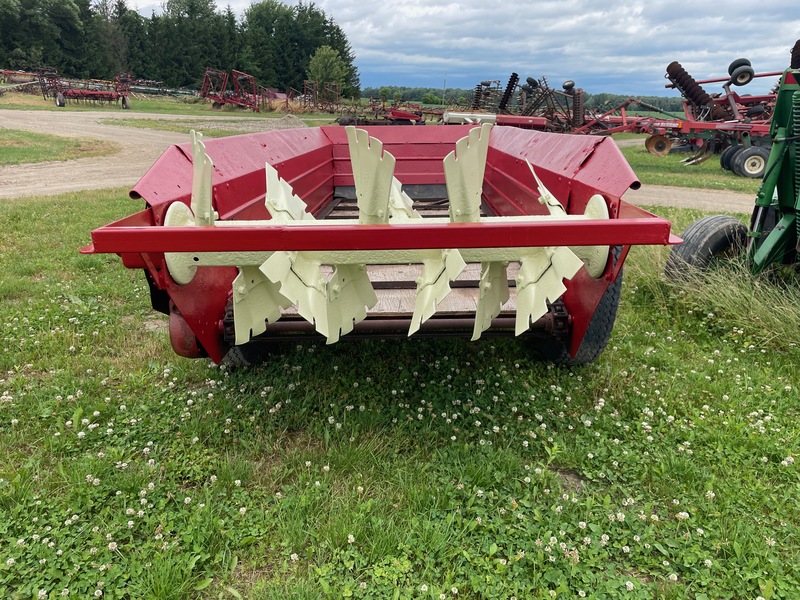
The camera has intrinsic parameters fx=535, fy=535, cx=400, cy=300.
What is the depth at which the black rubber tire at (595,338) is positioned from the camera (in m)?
2.70

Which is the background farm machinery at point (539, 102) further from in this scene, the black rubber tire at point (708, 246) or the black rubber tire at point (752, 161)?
the black rubber tire at point (708, 246)

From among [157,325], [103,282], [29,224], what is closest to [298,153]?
[157,325]

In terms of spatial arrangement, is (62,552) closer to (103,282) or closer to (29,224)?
(103,282)

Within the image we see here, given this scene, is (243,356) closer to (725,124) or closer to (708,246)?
(708,246)

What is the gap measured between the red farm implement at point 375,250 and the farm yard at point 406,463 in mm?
389

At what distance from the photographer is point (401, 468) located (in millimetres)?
2217

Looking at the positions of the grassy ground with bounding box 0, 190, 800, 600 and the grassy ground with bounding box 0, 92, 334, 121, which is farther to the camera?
the grassy ground with bounding box 0, 92, 334, 121

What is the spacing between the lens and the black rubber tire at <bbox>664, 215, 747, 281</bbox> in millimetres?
4156

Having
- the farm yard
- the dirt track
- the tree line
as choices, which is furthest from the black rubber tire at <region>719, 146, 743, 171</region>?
the tree line

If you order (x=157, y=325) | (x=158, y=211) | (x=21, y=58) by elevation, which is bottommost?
(x=157, y=325)

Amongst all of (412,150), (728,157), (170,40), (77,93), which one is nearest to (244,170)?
(412,150)

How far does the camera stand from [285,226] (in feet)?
5.76

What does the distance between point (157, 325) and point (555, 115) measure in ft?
55.3

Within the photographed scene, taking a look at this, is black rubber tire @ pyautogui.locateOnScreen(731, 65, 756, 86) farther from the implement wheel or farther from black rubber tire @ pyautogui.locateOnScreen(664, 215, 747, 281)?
black rubber tire @ pyautogui.locateOnScreen(664, 215, 747, 281)
